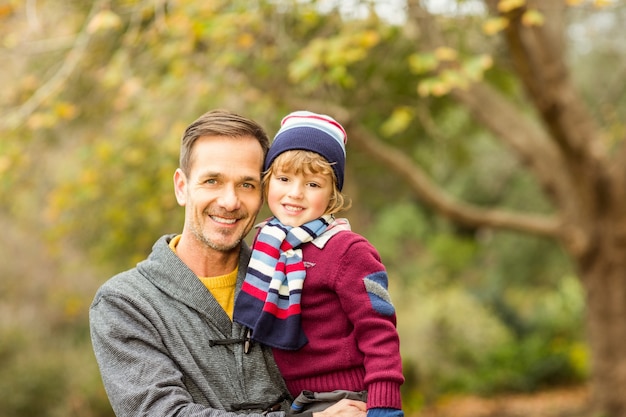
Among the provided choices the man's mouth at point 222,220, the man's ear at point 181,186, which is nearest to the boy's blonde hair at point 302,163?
the man's mouth at point 222,220

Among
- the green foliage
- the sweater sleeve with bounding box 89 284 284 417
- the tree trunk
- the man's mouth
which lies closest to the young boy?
the man's mouth

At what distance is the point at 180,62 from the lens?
663 cm

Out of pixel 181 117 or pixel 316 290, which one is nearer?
pixel 316 290

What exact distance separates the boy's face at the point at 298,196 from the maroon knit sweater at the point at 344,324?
0.11 m

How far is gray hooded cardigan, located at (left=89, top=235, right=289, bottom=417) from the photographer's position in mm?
2242

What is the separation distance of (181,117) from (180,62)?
87cm

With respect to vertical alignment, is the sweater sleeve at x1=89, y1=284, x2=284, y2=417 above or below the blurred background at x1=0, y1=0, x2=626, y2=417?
below

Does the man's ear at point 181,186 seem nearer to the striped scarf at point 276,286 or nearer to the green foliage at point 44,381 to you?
the striped scarf at point 276,286

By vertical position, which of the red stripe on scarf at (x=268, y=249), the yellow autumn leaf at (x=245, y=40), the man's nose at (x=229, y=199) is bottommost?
the red stripe on scarf at (x=268, y=249)

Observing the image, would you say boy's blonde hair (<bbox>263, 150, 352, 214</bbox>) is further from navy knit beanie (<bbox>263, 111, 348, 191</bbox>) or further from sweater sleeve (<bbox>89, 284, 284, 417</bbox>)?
sweater sleeve (<bbox>89, 284, 284, 417</bbox>)

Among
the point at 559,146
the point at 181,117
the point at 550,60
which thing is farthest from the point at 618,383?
the point at 181,117

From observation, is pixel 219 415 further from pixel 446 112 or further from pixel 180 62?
pixel 446 112

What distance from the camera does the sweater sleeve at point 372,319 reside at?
220cm

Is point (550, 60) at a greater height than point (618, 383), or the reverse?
point (550, 60)
